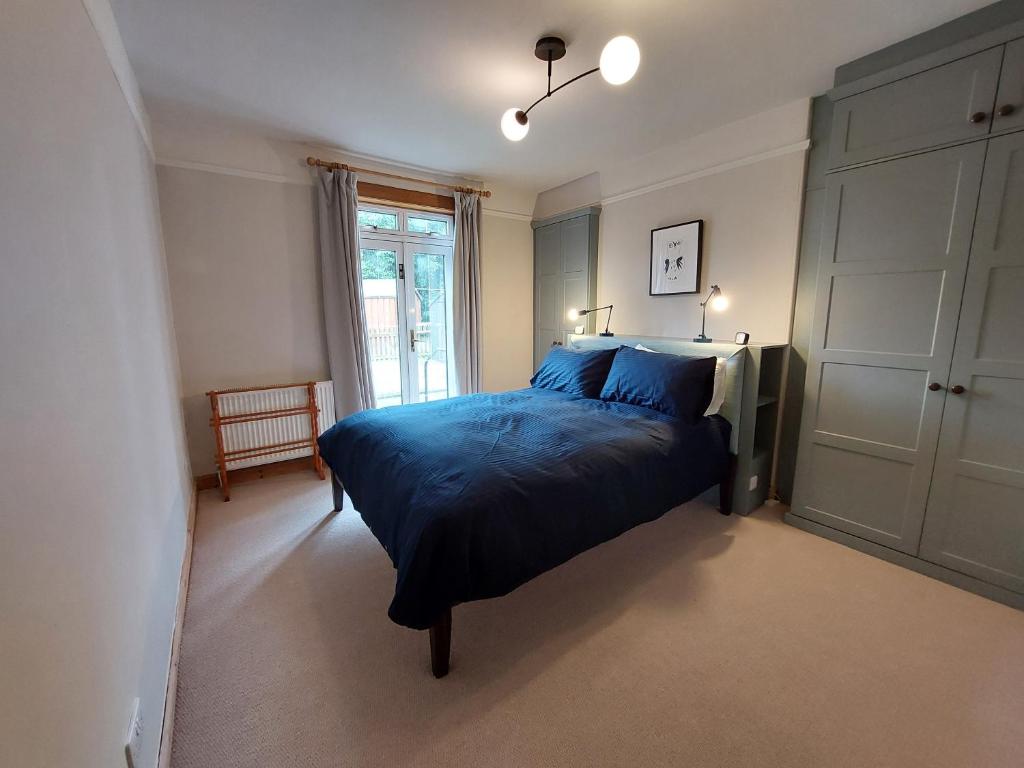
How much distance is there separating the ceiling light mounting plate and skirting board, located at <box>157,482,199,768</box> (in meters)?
3.02

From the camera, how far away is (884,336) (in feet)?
6.87

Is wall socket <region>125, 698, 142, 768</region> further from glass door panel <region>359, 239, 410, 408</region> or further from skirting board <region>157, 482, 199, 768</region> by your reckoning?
glass door panel <region>359, 239, 410, 408</region>

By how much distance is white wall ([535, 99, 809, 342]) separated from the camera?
8.56 ft

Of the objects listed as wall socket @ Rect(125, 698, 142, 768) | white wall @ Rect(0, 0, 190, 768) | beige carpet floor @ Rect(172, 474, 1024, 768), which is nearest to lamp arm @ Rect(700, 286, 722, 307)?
beige carpet floor @ Rect(172, 474, 1024, 768)

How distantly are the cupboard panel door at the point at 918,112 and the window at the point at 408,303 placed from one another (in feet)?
9.69

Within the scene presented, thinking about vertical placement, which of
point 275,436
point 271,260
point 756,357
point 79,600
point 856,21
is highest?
point 856,21

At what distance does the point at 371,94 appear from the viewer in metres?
2.41

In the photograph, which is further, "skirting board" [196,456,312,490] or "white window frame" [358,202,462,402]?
"white window frame" [358,202,462,402]

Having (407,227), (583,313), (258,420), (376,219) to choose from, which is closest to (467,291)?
(407,227)

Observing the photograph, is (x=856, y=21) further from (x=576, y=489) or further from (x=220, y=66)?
(x=220, y=66)

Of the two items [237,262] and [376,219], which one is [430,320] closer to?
[376,219]

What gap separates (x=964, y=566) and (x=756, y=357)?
4.41 feet

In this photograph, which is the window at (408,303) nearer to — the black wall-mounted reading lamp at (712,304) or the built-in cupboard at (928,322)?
the black wall-mounted reading lamp at (712,304)

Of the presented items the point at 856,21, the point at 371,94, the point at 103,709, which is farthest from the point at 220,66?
the point at 856,21
